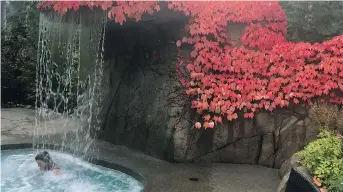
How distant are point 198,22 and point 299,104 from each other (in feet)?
9.71

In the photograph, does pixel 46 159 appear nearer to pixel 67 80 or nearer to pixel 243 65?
pixel 243 65

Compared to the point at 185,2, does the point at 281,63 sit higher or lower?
lower

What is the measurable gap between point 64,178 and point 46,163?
1.77 ft

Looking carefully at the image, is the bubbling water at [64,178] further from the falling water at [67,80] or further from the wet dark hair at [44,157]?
the falling water at [67,80]

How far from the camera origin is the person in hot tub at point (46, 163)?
721cm

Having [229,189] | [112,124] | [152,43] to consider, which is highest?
[152,43]

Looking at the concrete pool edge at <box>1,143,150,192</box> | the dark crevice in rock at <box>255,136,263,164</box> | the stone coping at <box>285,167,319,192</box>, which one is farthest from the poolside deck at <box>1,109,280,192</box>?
the stone coping at <box>285,167,319,192</box>

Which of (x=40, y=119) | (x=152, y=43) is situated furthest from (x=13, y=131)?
(x=152, y=43)

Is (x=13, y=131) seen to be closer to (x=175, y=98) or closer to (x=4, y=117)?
(x=4, y=117)

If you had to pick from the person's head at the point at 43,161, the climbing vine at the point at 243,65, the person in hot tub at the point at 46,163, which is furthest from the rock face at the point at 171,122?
the person's head at the point at 43,161

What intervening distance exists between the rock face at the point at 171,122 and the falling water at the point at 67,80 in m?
0.67

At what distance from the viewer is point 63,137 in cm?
973

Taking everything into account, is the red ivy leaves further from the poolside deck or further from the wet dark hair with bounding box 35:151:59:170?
the wet dark hair with bounding box 35:151:59:170

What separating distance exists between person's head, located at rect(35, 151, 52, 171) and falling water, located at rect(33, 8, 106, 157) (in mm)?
1432
